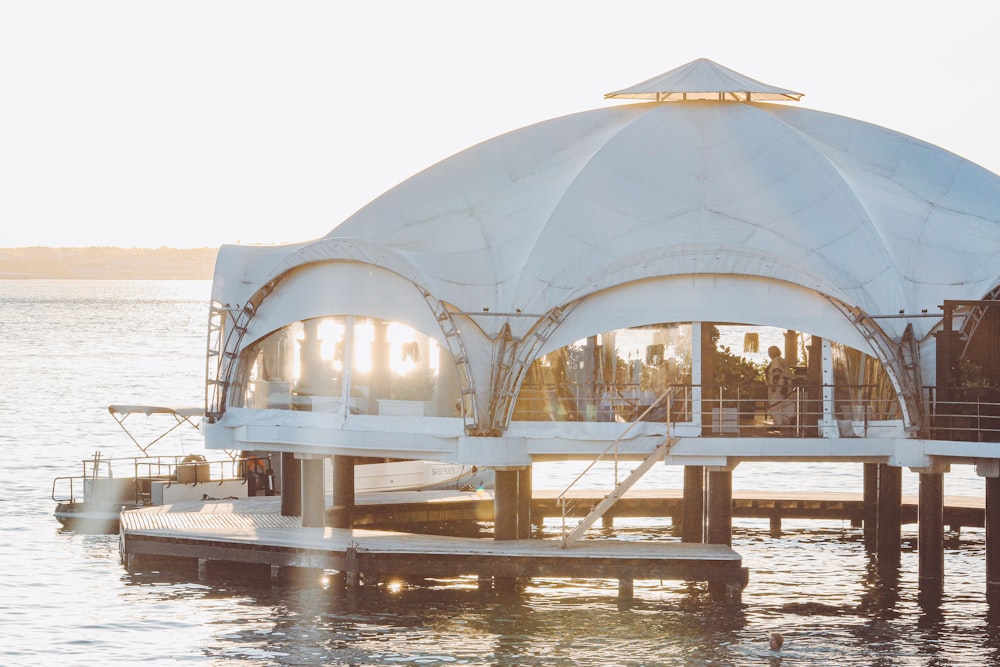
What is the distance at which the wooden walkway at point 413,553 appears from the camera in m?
44.0

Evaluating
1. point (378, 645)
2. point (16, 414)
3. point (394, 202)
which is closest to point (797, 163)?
point (394, 202)

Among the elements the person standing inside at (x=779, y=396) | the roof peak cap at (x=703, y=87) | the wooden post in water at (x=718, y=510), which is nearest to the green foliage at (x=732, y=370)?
the person standing inside at (x=779, y=396)

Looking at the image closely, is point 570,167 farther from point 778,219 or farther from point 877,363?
point 877,363

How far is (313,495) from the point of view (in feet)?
167

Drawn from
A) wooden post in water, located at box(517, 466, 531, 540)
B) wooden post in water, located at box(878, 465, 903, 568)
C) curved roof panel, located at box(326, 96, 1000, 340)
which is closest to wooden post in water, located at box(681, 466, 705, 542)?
wooden post in water, located at box(517, 466, 531, 540)

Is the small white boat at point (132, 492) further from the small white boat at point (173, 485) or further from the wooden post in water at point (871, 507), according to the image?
the wooden post in water at point (871, 507)

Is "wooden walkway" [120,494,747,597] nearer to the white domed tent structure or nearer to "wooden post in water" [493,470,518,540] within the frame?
"wooden post in water" [493,470,518,540]

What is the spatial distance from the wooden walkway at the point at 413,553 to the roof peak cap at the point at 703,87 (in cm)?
1508

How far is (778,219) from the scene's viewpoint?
49.9 metres

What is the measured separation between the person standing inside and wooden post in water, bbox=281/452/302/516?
1432cm

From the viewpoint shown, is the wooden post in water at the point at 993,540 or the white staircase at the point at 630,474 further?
the wooden post in water at the point at 993,540

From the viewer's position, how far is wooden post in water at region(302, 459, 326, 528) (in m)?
51.0

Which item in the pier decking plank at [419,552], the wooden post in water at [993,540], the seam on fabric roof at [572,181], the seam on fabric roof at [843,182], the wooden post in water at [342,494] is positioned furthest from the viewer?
the wooden post in water at [342,494]

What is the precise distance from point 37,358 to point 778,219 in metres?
155
